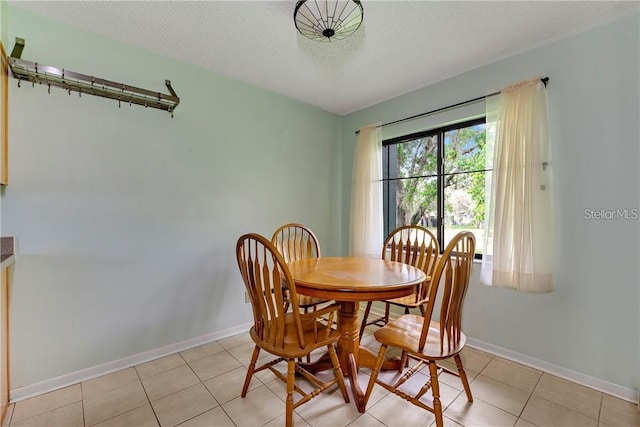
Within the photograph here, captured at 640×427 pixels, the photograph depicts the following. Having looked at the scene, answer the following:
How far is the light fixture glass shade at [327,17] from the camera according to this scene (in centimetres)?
152

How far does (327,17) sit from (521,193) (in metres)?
1.76

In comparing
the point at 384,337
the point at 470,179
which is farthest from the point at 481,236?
the point at 384,337

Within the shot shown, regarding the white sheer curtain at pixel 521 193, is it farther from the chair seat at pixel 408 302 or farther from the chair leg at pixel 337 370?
the chair leg at pixel 337 370

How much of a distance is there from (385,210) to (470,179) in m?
0.98

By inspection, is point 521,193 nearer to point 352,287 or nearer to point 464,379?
point 464,379

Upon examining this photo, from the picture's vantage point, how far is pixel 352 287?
1.42m

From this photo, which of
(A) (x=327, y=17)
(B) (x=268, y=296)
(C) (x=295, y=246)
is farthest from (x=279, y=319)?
(A) (x=327, y=17)

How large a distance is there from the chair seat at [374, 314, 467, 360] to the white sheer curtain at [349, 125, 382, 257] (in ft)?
4.50

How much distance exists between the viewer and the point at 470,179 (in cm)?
250

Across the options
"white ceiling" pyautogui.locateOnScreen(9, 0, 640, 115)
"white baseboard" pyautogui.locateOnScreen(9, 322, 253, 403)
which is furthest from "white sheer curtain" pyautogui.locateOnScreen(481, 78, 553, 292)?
"white baseboard" pyautogui.locateOnScreen(9, 322, 253, 403)

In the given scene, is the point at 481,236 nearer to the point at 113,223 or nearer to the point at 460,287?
the point at 460,287

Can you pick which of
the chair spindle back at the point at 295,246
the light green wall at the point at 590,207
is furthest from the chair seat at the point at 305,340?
the light green wall at the point at 590,207

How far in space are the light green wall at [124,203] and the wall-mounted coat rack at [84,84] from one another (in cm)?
6

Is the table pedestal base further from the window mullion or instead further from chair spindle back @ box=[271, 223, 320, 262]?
the window mullion
